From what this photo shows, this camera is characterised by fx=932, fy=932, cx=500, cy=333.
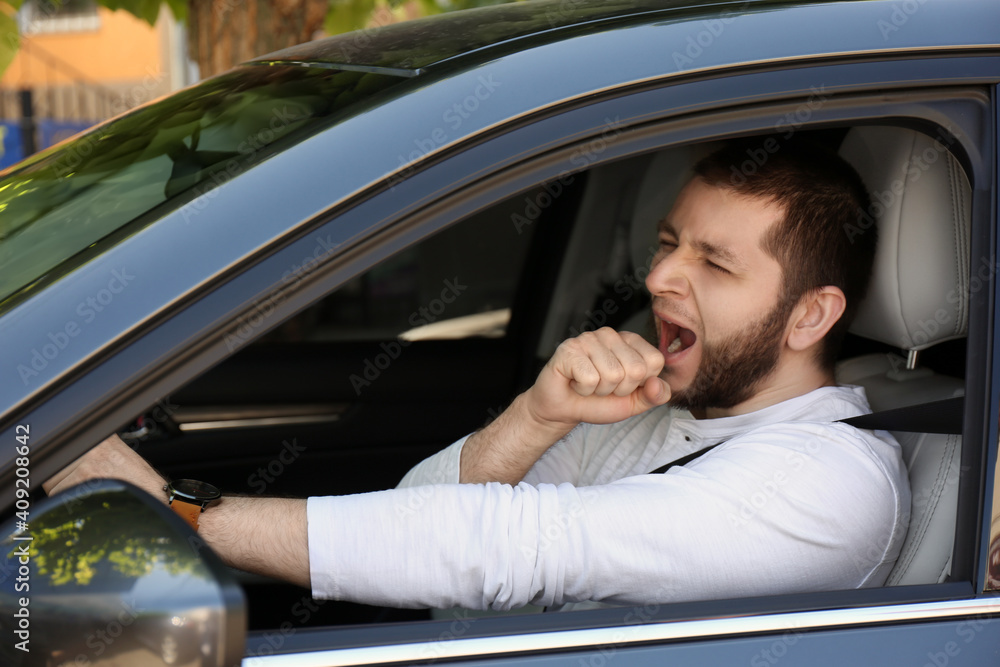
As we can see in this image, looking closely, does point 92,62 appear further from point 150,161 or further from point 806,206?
point 806,206

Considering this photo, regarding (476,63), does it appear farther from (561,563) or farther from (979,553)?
(979,553)

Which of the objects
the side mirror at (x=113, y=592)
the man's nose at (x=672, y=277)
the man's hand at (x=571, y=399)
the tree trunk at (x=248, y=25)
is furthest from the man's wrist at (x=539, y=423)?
the tree trunk at (x=248, y=25)

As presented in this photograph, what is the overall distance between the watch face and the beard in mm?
869

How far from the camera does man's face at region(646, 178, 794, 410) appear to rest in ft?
5.55

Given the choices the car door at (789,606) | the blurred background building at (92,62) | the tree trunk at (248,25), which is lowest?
the car door at (789,606)

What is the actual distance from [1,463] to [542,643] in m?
0.60

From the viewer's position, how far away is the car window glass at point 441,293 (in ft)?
9.72

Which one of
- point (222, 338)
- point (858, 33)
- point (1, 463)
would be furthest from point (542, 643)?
point (858, 33)

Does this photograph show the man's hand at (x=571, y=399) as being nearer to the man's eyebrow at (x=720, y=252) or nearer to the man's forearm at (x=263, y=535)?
the man's eyebrow at (x=720, y=252)

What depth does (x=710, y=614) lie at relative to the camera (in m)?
1.12

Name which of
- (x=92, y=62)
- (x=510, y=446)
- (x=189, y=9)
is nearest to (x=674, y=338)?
(x=510, y=446)

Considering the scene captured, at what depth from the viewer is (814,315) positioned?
5.71ft

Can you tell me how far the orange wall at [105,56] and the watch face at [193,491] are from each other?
39.9 ft

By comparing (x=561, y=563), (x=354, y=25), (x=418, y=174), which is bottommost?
(x=561, y=563)
